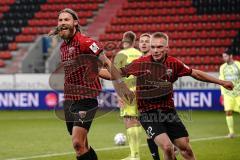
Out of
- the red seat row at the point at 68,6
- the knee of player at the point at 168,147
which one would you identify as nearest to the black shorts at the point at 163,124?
the knee of player at the point at 168,147

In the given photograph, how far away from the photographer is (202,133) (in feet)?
52.5

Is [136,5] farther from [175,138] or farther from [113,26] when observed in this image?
[175,138]

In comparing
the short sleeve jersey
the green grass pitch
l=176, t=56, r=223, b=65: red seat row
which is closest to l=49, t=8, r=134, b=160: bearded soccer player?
the short sleeve jersey

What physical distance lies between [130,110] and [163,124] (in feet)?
10.3

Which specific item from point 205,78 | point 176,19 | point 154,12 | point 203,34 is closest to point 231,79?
point 205,78

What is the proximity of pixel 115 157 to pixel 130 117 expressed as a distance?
795 millimetres

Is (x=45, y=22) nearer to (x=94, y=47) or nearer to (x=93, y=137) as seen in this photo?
(x=93, y=137)

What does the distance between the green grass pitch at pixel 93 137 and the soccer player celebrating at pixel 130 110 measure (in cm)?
49

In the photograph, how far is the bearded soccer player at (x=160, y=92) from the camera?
837 centimetres

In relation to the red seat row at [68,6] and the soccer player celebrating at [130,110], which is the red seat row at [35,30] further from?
the soccer player celebrating at [130,110]

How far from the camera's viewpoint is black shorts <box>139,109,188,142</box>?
8352 millimetres

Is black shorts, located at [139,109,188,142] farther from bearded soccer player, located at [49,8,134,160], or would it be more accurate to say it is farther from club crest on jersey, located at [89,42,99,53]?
club crest on jersey, located at [89,42,99,53]

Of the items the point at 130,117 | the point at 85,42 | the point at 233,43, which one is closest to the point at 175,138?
the point at 85,42

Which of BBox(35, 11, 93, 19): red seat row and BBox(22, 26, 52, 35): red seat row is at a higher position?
BBox(35, 11, 93, 19): red seat row
